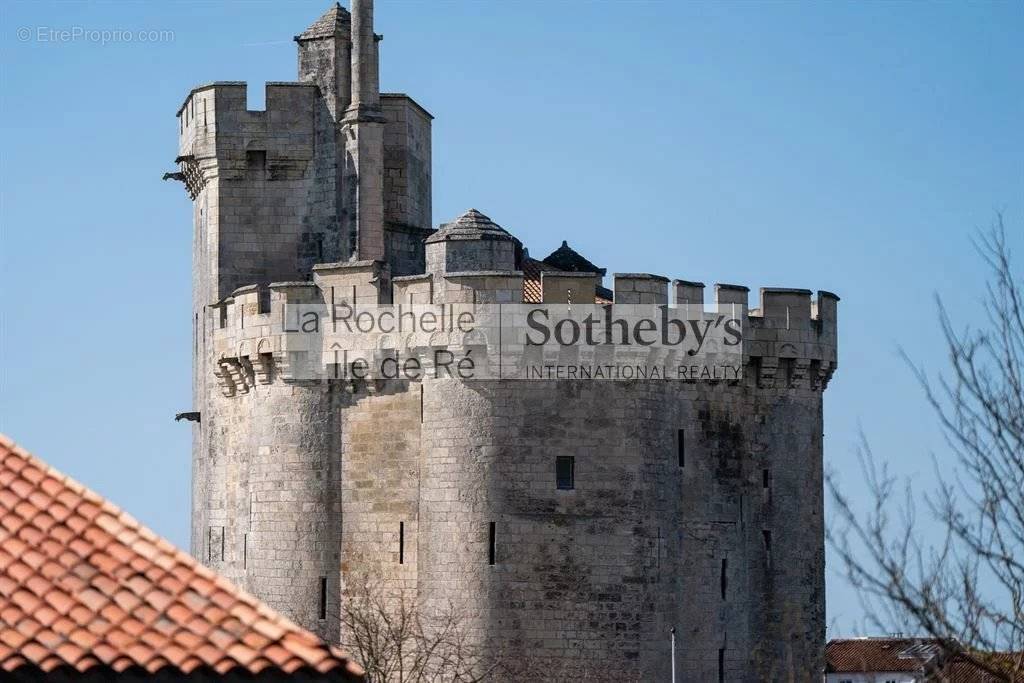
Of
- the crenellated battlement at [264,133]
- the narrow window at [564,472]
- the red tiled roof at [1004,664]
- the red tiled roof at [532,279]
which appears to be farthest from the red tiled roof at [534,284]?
the red tiled roof at [1004,664]

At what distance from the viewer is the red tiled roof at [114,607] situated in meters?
20.9

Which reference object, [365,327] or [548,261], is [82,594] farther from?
[548,261]

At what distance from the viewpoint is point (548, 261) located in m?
48.9

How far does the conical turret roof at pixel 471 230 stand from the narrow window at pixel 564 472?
4217 millimetres

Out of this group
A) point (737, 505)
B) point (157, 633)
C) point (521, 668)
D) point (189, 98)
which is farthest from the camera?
point (189, 98)

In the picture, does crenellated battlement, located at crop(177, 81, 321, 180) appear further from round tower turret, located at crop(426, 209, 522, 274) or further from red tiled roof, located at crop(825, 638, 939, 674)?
red tiled roof, located at crop(825, 638, 939, 674)

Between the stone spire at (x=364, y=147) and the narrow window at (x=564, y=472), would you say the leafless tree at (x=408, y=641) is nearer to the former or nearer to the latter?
the narrow window at (x=564, y=472)

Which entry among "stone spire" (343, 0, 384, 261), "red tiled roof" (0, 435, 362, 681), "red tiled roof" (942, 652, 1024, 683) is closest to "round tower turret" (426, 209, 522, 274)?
"stone spire" (343, 0, 384, 261)

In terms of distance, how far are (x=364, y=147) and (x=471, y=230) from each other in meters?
4.57

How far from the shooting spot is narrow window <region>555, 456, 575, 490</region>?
4216cm

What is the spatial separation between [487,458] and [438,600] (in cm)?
262

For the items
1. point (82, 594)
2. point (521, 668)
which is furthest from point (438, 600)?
point (82, 594)

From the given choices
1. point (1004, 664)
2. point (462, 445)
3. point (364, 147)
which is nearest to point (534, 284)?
point (462, 445)

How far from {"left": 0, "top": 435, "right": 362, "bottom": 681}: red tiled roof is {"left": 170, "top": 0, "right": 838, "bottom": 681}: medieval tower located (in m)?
19.8
